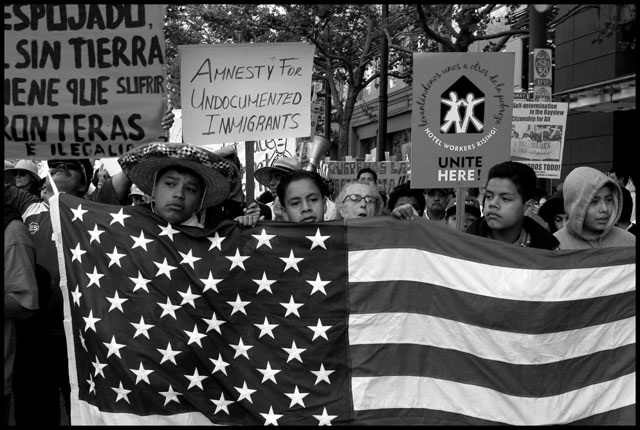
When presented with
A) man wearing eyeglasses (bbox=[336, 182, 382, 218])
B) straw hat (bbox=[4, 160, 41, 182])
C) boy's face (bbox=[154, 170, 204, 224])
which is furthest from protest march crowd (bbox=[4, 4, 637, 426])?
straw hat (bbox=[4, 160, 41, 182])

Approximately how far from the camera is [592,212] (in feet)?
15.5

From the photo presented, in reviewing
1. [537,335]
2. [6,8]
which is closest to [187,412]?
[537,335]

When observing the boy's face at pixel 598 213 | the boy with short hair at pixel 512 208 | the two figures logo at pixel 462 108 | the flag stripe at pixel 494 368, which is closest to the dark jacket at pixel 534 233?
the boy with short hair at pixel 512 208

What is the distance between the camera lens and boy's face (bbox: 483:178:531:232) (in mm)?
4359

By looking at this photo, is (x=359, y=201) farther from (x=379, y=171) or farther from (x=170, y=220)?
(x=379, y=171)

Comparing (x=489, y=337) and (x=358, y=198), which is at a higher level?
(x=358, y=198)

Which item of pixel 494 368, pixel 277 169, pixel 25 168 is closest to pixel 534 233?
pixel 494 368

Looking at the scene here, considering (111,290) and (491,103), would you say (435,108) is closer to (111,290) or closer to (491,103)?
(491,103)

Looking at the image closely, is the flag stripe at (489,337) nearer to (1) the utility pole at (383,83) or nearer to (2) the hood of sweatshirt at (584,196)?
(2) the hood of sweatshirt at (584,196)

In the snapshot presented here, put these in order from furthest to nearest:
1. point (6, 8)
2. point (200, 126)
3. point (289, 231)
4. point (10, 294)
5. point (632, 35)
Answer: point (632, 35) < point (200, 126) < point (6, 8) < point (289, 231) < point (10, 294)

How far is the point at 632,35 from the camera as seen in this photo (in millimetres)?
16484

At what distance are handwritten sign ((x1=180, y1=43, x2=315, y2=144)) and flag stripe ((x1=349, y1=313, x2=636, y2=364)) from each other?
1.67m

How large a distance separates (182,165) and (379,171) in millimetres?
8960

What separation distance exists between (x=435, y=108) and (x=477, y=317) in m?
1.88
